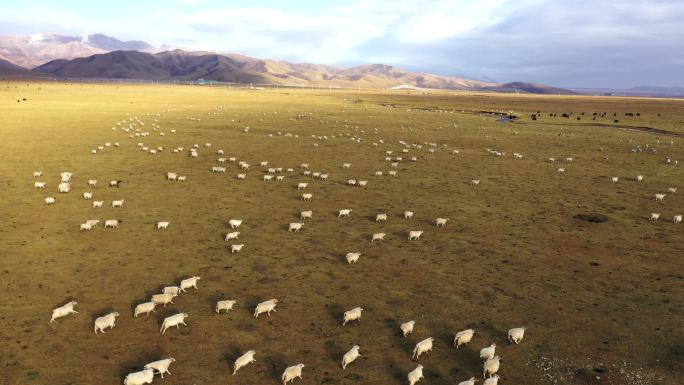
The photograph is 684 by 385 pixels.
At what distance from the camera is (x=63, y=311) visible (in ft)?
46.7

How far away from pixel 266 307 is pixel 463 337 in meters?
6.12

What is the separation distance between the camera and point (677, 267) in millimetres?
18891

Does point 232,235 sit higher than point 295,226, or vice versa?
point 295,226

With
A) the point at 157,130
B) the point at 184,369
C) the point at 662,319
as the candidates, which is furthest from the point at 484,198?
the point at 157,130

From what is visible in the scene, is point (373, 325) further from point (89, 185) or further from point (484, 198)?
point (89, 185)

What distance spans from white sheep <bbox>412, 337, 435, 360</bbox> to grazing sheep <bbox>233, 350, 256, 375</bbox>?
4.43 meters

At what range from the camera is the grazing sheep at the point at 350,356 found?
12.2 meters

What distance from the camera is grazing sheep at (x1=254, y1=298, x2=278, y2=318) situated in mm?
14625

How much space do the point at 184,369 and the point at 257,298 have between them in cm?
418

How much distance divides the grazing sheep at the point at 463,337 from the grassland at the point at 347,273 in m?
0.28

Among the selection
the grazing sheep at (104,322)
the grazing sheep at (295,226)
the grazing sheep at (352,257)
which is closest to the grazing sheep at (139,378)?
the grazing sheep at (104,322)

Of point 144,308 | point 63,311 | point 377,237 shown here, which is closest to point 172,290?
point 144,308

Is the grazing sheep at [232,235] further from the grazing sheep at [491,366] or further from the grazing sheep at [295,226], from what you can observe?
the grazing sheep at [491,366]

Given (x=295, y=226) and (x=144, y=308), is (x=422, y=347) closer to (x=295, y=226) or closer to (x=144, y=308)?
(x=144, y=308)
